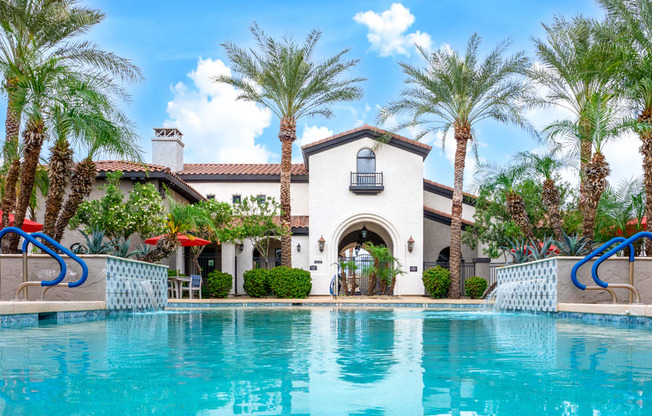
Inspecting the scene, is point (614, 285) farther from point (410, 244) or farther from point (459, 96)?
point (410, 244)

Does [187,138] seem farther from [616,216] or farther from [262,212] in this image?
[616,216]

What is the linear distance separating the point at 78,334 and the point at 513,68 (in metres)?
21.1

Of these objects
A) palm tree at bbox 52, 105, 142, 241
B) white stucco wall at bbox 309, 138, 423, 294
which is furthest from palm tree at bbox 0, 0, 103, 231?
white stucco wall at bbox 309, 138, 423, 294

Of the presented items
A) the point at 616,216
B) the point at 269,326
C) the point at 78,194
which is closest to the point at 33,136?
the point at 78,194

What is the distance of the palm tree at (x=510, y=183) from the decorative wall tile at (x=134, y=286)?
10126 millimetres

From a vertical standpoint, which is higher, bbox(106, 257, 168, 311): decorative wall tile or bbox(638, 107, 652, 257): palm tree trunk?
bbox(638, 107, 652, 257): palm tree trunk

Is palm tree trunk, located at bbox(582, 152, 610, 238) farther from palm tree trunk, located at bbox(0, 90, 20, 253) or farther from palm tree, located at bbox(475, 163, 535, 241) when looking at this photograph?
palm tree trunk, located at bbox(0, 90, 20, 253)

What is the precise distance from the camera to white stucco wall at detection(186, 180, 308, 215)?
101 ft

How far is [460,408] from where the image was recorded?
11.8 feet

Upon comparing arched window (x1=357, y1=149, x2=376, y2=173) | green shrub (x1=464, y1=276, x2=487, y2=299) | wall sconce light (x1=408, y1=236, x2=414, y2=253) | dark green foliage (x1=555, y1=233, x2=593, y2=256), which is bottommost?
green shrub (x1=464, y1=276, x2=487, y2=299)

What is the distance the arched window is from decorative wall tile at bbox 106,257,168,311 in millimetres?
14207

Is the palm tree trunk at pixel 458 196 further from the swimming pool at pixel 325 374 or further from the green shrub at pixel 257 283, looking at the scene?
the swimming pool at pixel 325 374

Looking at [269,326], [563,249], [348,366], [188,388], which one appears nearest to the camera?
[188,388]

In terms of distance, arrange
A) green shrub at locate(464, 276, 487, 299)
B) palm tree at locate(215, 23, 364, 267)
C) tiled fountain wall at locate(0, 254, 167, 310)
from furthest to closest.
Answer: palm tree at locate(215, 23, 364, 267), green shrub at locate(464, 276, 487, 299), tiled fountain wall at locate(0, 254, 167, 310)
